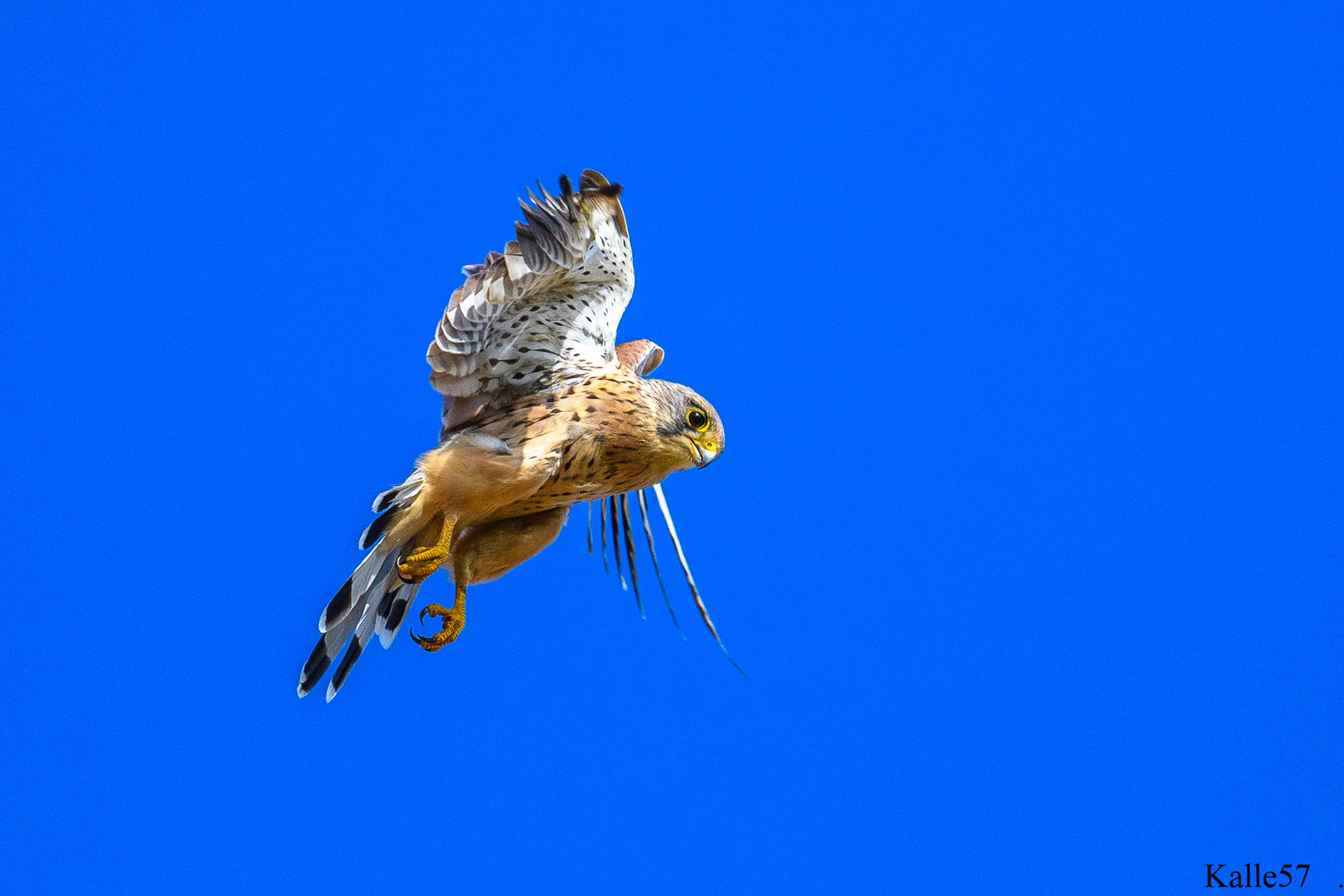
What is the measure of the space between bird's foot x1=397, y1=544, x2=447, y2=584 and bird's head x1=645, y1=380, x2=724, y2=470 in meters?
0.51

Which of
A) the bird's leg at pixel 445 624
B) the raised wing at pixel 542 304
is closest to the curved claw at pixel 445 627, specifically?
the bird's leg at pixel 445 624

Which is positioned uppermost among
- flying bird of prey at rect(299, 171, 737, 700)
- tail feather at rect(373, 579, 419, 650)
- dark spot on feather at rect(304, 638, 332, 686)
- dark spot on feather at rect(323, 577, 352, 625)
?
flying bird of prey at rect(299, 171, 737, 700)

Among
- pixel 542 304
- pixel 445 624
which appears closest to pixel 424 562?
pixel 445 624

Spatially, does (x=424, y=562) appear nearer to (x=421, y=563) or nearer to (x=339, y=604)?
(x=421, y=563)

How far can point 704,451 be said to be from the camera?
9.30 feet

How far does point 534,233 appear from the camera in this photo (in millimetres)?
2592

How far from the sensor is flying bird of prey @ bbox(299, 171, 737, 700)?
8.64 feet

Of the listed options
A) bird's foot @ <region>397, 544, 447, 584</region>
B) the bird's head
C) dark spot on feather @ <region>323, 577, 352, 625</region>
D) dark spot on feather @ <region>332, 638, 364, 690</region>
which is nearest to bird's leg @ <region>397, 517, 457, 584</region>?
bird's foot @ <region>397, 544, 447, 584</region>

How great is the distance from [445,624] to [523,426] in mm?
443

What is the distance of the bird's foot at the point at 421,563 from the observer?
2.62 metres

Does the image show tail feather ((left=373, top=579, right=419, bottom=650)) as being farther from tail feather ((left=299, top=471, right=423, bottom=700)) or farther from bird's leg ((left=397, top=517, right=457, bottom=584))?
bird's leg ((left=397, top=517, right=457, bottom=584))

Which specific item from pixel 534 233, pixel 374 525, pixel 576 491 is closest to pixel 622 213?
pixel 534 233

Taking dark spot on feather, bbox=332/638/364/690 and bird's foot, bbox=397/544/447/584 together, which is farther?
dark spot on feather, bbox=332/638/364/690

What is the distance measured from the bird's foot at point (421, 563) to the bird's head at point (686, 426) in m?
0.51
